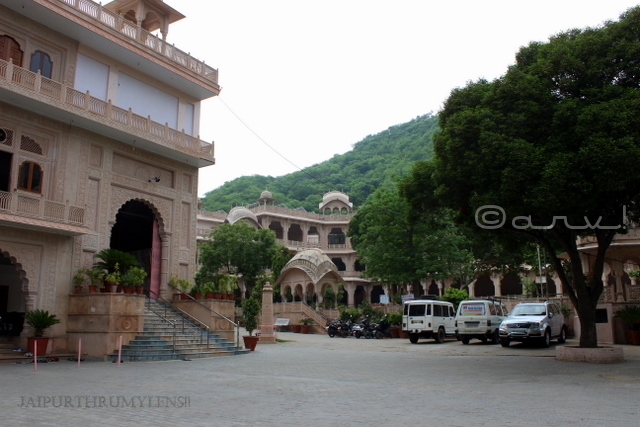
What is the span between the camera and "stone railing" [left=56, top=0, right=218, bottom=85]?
1653 centimetres

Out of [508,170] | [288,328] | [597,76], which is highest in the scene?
[597,76]

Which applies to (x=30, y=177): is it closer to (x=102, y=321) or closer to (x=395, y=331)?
(x=102, y=321)

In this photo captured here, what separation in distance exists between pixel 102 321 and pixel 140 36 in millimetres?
9614

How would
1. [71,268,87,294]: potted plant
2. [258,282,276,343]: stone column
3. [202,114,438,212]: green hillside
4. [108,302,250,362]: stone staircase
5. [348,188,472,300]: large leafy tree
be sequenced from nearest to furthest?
[108,302,250,362]: stone staircase < [71,268,87,294]: potted plant < [258,282,276,343]: stone column < [348,188,472,300]: large leafy tree < [202,114,438,212]: green hillside

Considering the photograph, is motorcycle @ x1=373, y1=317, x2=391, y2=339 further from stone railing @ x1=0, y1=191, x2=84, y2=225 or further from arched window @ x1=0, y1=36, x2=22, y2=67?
arched window @ x1=0, y1=36, x2=22, y2=67

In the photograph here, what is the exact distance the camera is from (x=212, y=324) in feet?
59.7

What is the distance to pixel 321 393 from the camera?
30.1 ft

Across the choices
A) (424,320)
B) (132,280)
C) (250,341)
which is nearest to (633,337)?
(424,320)

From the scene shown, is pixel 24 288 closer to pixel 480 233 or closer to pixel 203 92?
pixel 203 92

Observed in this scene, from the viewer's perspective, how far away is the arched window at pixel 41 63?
52.3ft

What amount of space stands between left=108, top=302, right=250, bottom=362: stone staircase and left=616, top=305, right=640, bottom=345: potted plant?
1483 centimetres

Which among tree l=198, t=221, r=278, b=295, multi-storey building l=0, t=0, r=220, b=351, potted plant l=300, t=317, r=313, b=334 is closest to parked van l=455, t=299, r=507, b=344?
multi-storey building l=0, t=0, r=220, b=351

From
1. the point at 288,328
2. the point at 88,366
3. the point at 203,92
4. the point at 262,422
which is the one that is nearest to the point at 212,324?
the point at 88,366

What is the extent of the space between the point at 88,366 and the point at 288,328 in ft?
76.6
